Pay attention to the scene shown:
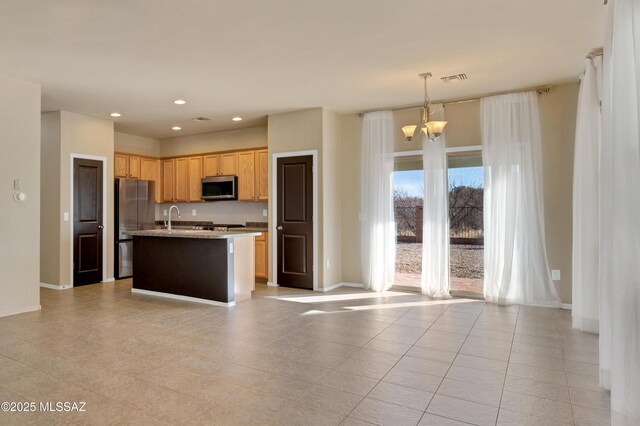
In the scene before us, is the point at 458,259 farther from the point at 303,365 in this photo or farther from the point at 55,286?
the point at 55,286

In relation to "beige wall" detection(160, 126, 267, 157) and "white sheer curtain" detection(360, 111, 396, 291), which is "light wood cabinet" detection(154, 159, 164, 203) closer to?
"beige wall" detection(160, 126, 267, 157)

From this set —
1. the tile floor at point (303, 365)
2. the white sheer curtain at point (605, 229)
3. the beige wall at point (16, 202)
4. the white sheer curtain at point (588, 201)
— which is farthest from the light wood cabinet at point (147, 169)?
the white sheer curtain at point (605, 229)

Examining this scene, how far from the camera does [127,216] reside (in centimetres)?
712

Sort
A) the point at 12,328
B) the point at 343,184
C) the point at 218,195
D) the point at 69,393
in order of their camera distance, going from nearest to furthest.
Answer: the point at 69,393
the point at 12,328
the point at 343,184
the point at 218,195

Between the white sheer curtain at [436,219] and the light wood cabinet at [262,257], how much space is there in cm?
268

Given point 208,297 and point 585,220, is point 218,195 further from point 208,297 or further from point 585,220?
point 585,220

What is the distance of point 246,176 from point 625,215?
6055mm

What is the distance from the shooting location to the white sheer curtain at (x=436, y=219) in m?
5.55

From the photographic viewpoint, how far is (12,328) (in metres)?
4.03

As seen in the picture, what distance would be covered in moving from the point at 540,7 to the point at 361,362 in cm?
320

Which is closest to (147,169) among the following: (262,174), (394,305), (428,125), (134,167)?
(134,167)

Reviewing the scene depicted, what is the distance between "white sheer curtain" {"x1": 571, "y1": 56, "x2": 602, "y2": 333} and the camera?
149 inches

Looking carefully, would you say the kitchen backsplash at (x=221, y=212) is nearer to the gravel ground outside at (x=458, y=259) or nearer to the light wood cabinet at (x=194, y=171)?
the light wood cabinet at (x=194, y=171)

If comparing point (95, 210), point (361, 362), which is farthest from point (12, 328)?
point (361, 362)
